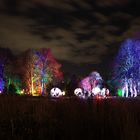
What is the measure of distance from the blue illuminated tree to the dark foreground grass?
57.0m

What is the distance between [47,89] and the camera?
78.4 m

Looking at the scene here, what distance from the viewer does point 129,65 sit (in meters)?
67.2

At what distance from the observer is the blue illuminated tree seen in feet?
217

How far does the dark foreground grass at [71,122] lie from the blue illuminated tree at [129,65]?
57.0 metres

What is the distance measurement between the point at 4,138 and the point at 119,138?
260 cm

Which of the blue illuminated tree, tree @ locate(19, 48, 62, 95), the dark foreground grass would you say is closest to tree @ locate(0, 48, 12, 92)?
tree @ locate(19, 48, 62, 95)

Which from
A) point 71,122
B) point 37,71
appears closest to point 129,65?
point 37,71

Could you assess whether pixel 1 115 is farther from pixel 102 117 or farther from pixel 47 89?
pixel 47 89

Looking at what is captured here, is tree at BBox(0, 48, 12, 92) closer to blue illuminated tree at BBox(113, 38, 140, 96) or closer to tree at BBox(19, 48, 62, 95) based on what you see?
tree at BBox(19, 48, 62, 95)

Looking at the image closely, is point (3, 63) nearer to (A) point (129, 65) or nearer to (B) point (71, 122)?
(A) point (129, 65)

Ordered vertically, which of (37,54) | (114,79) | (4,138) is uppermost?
(37,54)

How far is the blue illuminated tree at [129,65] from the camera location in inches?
2603

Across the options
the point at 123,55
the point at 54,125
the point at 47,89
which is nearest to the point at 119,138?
the point at 54,125

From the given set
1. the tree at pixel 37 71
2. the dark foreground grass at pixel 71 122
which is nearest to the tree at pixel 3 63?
the tree at pixel 37 71
